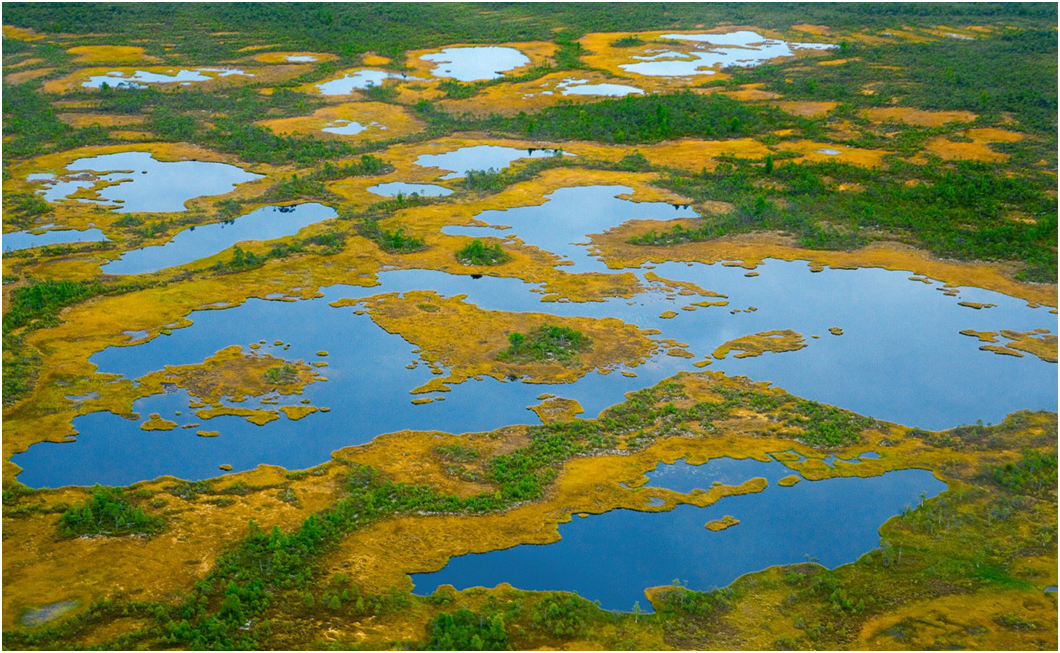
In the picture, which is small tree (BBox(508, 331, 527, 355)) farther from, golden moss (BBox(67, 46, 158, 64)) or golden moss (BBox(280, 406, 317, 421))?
golden moss (BBox(67, 46, 158, 64))

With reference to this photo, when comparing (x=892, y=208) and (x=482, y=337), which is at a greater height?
(x=892, y=208)

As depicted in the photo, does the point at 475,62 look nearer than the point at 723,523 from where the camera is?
No

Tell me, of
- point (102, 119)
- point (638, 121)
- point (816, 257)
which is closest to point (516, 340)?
point (816, 257)

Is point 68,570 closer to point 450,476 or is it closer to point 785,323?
point 450,476

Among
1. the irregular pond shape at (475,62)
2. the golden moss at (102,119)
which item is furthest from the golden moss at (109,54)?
the irregular pond shape at (475,62)

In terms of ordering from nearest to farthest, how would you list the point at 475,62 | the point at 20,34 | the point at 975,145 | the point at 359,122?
the point at 975,145, the point at 359,122, the point at 475,62, the point at 20,34

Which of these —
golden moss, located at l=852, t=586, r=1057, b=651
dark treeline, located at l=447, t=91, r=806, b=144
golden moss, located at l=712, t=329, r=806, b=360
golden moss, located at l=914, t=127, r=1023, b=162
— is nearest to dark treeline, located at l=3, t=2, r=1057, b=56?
dark treeline, located at l=447, t=91, r=806, b=144

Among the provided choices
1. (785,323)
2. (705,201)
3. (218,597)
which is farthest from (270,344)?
(705,201)

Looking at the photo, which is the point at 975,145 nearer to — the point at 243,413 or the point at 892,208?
the point at 892,208
